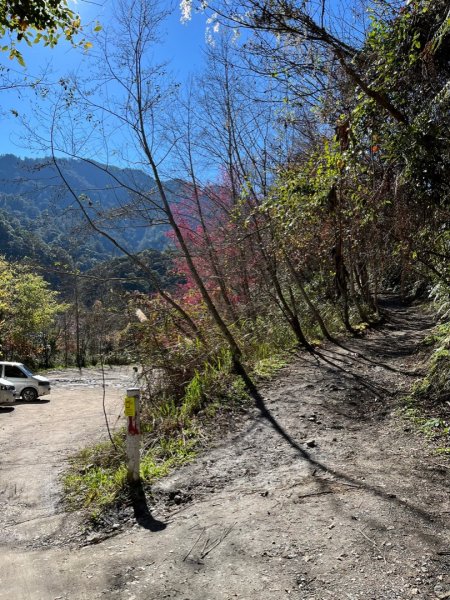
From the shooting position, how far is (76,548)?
407 cm

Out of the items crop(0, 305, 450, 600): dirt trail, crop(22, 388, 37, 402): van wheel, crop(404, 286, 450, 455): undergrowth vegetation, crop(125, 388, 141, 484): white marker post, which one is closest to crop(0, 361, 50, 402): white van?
crop(22, 388, 37, 402): van wheel

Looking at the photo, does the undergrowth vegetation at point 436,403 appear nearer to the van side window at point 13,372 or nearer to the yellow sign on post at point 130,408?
the yellow sign on post at point 130,408

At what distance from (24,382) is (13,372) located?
2.54ft

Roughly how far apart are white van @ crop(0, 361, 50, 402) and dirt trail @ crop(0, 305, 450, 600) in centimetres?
1477

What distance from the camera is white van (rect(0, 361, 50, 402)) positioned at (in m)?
19.8

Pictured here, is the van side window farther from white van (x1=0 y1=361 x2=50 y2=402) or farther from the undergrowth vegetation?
the undergrowth vegetation

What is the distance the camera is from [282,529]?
138 inches

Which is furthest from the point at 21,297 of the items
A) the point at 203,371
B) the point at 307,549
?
the point at 307,549

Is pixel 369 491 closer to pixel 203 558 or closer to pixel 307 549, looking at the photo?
pixel 307 549

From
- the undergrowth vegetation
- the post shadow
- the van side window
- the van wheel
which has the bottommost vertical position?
the van wheel

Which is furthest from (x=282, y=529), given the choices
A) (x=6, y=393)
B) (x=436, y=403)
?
(x=6, y=393)

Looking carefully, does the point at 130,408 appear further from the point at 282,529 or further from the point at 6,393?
the point at 6,393

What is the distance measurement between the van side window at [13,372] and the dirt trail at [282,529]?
15.4 metres

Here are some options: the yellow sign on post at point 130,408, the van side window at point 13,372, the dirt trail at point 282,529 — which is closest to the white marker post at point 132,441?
the yellow sign on post at point 130,408
